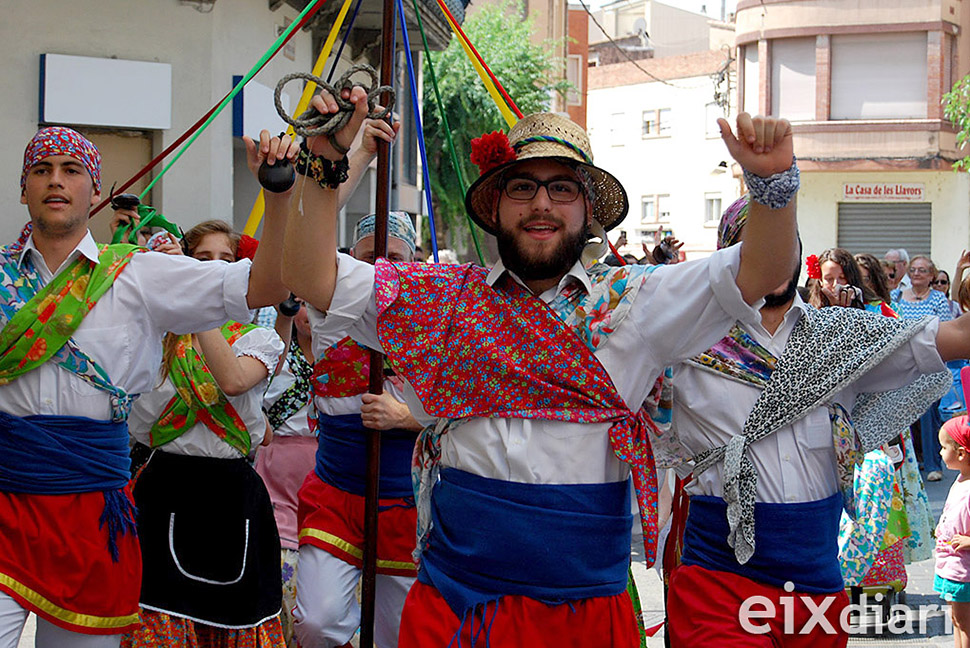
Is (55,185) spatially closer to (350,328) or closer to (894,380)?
(350,328)

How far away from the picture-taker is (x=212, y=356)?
14.9ft

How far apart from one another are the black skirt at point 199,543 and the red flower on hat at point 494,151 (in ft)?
6.52

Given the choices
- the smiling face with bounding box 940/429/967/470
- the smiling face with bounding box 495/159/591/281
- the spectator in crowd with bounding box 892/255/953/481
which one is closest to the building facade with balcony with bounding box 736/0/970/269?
the spectator in crowd with bounding box 892/255/953/481

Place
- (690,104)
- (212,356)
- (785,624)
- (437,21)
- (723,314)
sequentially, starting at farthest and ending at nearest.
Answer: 1. (690,104)
2. (437,21)
3. (212,356)
4. (785,624)
5. (723,314)

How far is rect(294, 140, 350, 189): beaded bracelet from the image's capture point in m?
3.12

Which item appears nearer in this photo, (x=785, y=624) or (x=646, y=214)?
(x=785, y=624)

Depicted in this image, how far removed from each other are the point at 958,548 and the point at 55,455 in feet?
13.0

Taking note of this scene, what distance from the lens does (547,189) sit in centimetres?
342

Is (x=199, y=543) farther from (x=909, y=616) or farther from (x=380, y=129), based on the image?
(x=909, y=616)

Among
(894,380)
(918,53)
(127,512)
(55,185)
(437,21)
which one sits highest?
(918,53)

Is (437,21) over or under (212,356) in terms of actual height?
over

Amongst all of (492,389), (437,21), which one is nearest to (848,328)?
(492,389)

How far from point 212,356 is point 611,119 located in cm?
4070

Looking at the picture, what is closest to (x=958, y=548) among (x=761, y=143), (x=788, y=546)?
(x=788, y=546)
